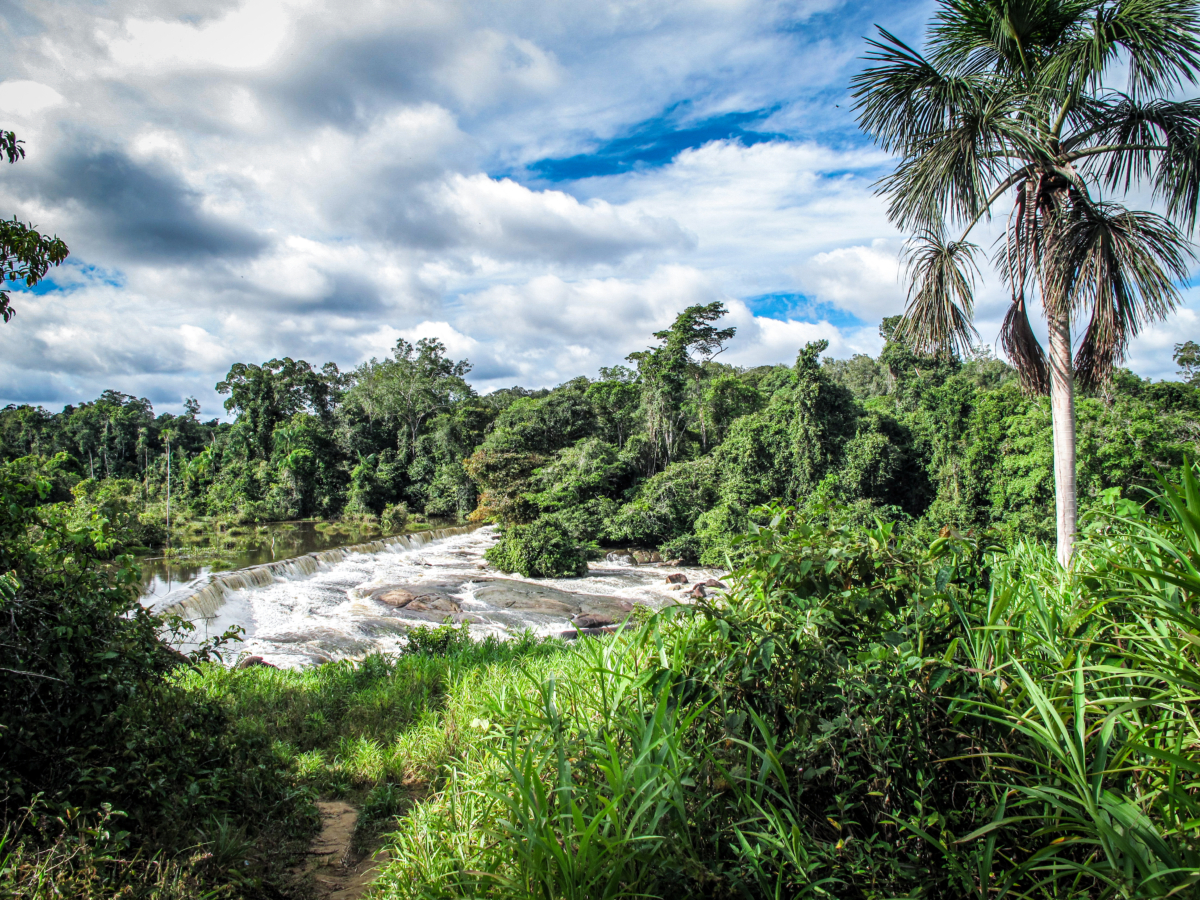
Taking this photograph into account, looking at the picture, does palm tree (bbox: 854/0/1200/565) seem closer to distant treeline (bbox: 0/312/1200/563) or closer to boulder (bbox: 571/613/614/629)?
distant treeline (bbox: 0/312/1200/563)

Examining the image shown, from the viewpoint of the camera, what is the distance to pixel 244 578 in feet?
45.3

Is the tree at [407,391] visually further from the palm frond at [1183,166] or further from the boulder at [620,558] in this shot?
the palm frond at [1183,166]

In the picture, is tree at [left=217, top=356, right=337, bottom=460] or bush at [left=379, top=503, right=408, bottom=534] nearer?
bush at [left=379, top=503, right=408, bottom=534]

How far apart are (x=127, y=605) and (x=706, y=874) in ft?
9.79

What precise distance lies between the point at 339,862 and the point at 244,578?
42.8 ft

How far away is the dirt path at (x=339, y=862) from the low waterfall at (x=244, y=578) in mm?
5870

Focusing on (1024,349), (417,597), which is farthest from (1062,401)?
(417,597)

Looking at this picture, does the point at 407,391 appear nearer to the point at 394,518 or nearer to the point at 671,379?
the point at 394,518

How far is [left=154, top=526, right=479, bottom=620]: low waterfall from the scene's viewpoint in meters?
11.5

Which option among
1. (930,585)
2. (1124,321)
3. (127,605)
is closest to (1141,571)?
(930,585)

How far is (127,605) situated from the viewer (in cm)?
292

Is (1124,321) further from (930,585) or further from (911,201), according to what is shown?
(930,585)

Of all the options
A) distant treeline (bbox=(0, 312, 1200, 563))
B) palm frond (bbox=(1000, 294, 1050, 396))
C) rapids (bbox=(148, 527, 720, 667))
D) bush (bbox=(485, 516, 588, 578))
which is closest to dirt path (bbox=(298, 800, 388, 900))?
distant treeline (bbox=(0, 312, 1200, 563))

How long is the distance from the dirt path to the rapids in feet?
18.3
